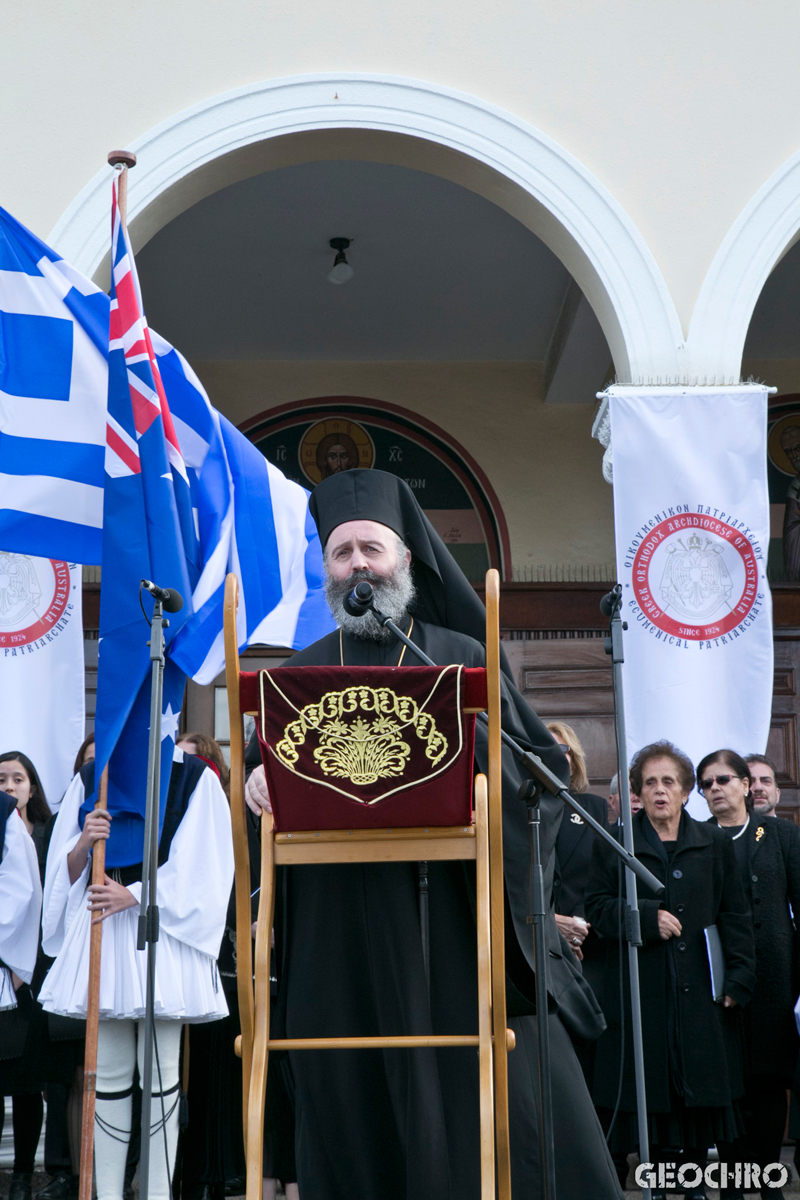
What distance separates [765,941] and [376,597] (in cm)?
265

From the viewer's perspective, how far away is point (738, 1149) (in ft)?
16.5

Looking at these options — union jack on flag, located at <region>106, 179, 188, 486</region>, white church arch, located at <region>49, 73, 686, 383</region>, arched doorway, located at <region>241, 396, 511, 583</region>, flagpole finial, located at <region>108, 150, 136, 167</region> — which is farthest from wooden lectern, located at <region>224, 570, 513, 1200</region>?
Result: arched doorway, located at <region>241, 396, 511, 583</region>

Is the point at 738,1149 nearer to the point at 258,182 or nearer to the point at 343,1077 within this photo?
the point at 343,1077

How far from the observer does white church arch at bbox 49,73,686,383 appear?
641cm

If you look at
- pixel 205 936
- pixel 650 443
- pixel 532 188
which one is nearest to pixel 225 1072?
pixel 205 936

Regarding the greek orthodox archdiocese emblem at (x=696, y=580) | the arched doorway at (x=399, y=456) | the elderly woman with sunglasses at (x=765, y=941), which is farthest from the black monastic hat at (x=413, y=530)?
the arched doorway at (x=399, y=456)

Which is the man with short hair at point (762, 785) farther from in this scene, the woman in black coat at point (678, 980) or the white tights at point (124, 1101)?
the white tights at point (124, 1101)

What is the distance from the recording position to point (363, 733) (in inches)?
109

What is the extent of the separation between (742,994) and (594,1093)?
0.66m

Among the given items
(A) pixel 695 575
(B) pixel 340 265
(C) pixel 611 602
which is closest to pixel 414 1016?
(C) pixel 611 602

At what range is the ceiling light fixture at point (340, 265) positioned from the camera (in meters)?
8.36

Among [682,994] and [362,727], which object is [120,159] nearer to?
[362,727]

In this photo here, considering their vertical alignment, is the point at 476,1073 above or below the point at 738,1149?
above

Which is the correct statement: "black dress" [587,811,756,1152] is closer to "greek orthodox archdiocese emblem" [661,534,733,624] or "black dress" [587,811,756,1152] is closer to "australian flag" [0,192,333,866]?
"greek orthodox archdiocese emblem" [661,534,733,624]
